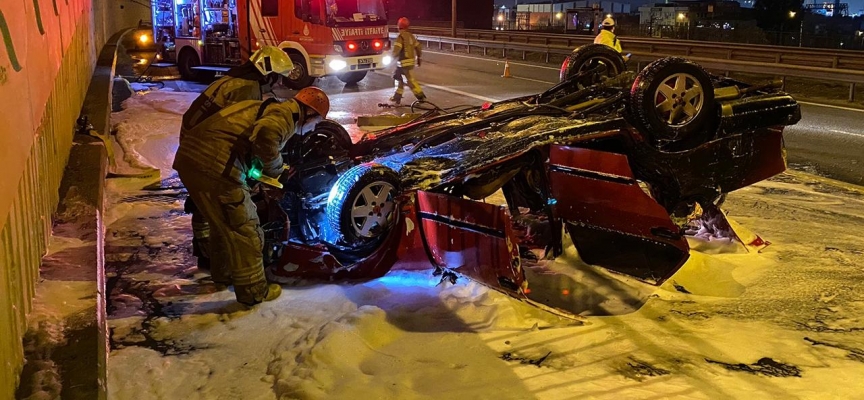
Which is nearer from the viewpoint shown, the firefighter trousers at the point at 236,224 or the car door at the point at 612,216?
the firefighter trousers at the point at 236,224

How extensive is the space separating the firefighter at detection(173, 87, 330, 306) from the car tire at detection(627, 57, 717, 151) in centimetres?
212

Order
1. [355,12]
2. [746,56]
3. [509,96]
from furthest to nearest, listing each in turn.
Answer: [746,56]
[355,12]
[509,96]

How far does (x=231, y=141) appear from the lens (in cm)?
441

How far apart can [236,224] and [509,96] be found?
11046 millimetres

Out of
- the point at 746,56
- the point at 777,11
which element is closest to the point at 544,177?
the point at 746,56

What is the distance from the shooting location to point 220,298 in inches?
189

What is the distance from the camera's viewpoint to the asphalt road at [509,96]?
9133 mm

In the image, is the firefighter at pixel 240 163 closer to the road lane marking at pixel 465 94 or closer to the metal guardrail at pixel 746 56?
the road lane marking at pixel 465 94

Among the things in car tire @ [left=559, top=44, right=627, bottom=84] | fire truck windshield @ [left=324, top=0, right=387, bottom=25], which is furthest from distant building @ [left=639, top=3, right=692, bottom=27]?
car tire @ [left=559, top=44, right=627, bottom=84]

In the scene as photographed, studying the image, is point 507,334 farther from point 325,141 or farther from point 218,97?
point 218,97

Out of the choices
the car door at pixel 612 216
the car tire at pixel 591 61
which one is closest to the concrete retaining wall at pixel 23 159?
the car door at pixel 612 216

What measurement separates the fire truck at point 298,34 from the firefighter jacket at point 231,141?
11.8m

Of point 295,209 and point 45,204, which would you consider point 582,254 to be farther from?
point 45,204

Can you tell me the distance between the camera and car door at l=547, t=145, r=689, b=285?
4.57m
